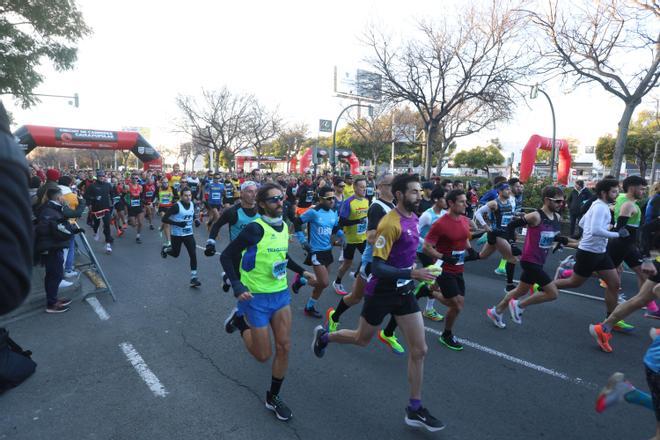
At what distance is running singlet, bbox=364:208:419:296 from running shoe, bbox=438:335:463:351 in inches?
69.0

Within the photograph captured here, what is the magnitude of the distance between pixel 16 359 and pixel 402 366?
155 inches

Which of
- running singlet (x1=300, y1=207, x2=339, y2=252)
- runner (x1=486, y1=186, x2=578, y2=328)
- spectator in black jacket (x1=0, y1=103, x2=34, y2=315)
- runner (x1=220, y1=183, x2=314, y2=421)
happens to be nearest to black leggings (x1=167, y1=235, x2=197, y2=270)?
running singlet (x1=300, y1=207, x2=339, y2=252)

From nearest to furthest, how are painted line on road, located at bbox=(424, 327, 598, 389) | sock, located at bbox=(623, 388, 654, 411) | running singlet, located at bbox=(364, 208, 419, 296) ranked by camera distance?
sock, located at bbox=(623, 388, 654, 411)
running singlet, located at bbox=(364, 208, 419, 296)
painted line on road, located at bbox=(424, 327, 598, 389)

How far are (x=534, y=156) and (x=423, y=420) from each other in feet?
67.1

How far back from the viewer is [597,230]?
17.5 ft

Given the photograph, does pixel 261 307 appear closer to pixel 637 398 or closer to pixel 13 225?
pixel 637 398

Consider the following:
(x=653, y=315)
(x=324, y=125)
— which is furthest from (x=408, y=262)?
(x=324, y=125)

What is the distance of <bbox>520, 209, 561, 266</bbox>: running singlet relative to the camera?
17.5ft

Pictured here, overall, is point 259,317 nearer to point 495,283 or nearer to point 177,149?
point 495,283

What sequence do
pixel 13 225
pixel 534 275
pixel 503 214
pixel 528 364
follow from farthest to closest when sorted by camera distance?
pixel 503 214 → pixel 534 275 → pixel 528 364 → pixel 13 225

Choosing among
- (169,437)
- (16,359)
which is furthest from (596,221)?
(16,359)

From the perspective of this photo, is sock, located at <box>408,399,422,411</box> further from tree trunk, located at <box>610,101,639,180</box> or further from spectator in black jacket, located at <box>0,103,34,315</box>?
tree trunk, located at <box>610,101,639,180</box>

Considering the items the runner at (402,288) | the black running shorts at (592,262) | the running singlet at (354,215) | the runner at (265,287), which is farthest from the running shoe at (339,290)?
the black running shorts at (592,262)

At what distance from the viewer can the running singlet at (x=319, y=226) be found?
20.6ft
